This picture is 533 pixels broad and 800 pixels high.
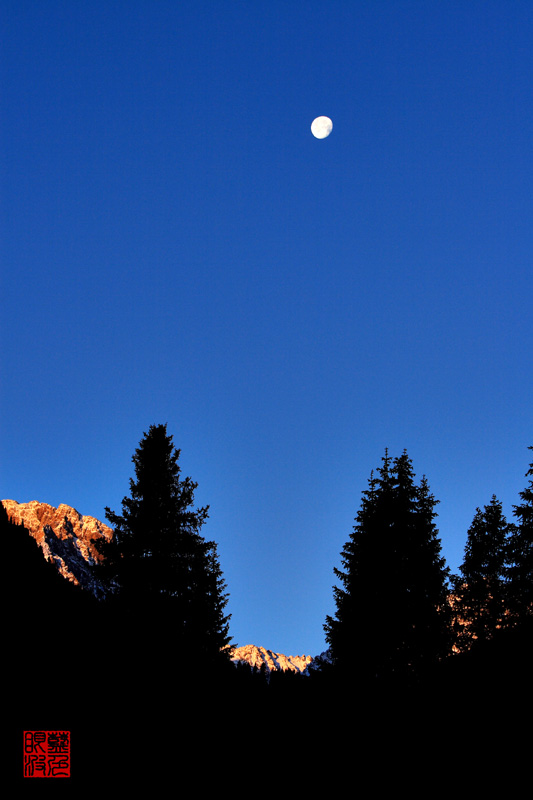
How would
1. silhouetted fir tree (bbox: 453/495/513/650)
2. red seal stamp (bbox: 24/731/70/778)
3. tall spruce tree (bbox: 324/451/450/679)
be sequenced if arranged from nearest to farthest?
1. red seal stamp (bbox: 24/731/70/778)
2. tall spruce tree (bbox: 324/451/450/679)
3. silhouetted fir tree (bbox: 453/495/513/650)

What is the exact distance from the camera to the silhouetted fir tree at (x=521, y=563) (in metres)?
17.0

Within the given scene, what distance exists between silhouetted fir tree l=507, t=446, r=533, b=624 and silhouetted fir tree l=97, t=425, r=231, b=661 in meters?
12.0

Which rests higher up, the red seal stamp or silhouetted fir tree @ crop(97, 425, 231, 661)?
silhouetted fir tree @ crop(97, 425, 231, 661)

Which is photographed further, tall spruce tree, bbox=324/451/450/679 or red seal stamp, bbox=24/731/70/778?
tall spruce tree, bbox=324/451/450/679

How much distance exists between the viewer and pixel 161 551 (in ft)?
53.8

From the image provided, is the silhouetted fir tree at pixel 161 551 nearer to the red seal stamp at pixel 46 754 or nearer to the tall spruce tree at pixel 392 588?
the tall spruce tree at pixel 392 588

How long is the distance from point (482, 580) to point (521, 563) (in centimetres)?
313

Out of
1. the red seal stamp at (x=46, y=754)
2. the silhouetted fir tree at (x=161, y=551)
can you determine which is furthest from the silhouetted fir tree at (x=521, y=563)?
the red seal stamp at (x=46, y=754)

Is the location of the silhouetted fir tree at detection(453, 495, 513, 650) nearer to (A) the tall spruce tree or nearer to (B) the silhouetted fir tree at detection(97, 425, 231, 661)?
(A) the tall spruce tree

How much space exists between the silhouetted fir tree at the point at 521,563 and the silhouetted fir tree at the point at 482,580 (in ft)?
2.15

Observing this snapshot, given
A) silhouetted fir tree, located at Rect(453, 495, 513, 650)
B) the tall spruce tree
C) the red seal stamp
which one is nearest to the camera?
the red seal stamp

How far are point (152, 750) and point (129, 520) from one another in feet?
49.5

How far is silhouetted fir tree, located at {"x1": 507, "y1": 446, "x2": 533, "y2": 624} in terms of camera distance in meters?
17.0

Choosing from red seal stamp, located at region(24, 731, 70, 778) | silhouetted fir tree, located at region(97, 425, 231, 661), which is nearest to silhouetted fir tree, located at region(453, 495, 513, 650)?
silhouetted fir tree, located at region(97, 425, 231, 661)
